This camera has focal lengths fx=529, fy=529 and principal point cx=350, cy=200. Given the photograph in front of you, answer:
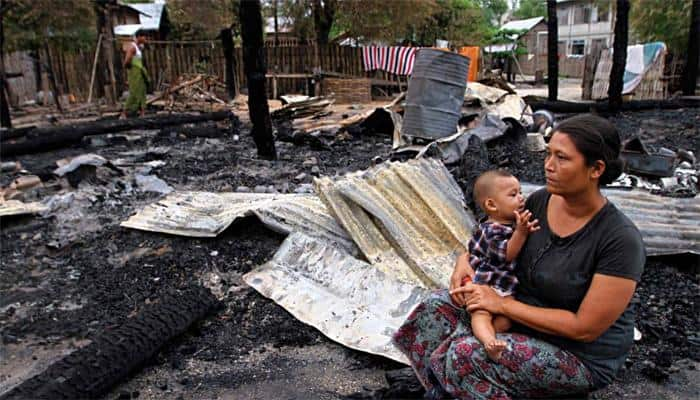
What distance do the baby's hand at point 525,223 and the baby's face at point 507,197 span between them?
0.16 m

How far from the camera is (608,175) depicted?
1.81m

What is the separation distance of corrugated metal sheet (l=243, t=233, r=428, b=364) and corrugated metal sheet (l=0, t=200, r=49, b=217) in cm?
288

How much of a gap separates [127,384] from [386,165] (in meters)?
2.62

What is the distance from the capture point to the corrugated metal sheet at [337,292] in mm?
3014

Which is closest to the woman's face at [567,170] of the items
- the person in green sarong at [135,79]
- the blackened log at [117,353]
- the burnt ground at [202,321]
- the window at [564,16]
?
the burnt ground at [202,321]

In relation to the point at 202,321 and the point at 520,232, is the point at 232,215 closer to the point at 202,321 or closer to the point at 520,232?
the point at 202,321

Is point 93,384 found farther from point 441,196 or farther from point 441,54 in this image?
point 441,54

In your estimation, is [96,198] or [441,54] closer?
[96,198]

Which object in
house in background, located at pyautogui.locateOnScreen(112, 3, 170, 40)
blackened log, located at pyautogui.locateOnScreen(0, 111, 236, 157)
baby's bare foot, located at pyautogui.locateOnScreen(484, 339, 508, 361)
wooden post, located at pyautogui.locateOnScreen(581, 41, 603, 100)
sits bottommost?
baby's bare foot, located at pyautogui.locateOnScreen(484, 339, 508, 361)

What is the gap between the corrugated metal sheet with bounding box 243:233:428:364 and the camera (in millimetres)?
3014

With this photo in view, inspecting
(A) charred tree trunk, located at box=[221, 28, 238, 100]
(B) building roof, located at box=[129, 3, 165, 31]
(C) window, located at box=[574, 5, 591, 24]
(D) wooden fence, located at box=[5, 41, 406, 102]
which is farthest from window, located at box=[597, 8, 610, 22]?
(A) charred tree trunk, located at box=[221, 28, 238, 100]

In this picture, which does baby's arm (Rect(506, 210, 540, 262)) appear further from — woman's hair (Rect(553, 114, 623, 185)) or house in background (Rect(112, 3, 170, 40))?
house in background (Rect(112, 3, 170, 40))

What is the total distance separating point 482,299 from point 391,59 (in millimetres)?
17519

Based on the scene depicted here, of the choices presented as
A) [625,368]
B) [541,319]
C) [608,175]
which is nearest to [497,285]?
[541,319]
